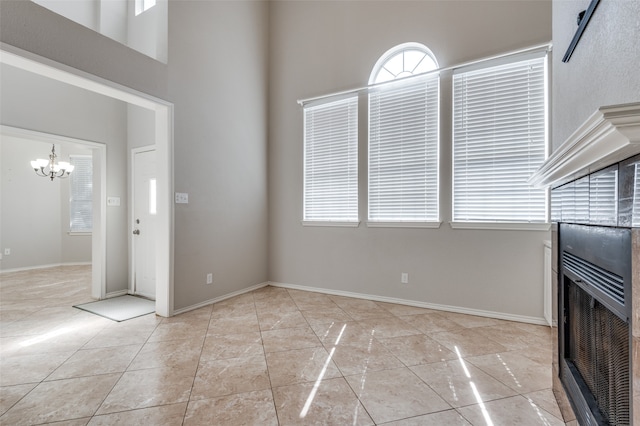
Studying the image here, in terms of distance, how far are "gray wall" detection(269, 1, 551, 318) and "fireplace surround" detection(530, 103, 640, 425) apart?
A: 1563mm

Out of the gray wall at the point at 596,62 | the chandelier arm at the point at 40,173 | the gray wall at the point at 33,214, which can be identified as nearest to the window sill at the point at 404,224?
the gray wall at the point at 596,62

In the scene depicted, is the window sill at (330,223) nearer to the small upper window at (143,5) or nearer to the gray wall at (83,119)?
the gray wall at (83,119)

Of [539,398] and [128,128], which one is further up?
[128,128]

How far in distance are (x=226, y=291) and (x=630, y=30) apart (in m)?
4.05

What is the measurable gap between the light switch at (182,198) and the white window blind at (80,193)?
530cm

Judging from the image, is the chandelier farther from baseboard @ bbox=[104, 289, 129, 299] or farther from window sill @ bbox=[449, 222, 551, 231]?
window sill @ bbox=[449, 222, 551, 231]

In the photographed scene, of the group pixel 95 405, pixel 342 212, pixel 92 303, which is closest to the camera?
pixel 95 405

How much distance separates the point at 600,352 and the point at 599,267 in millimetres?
361

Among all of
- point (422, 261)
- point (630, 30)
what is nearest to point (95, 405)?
point (630, 30)

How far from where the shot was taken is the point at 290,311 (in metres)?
3.39

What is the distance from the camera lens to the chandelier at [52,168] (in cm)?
601

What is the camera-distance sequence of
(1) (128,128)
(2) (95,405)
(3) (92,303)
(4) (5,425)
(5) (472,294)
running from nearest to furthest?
(4) (5,425) → (2) (95,405) → (5) (472,294) → (3) (92,303) → (1) (128,128)

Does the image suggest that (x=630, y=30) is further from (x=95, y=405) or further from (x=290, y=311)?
(x=290, y=311)

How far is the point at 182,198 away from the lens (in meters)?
3.30
